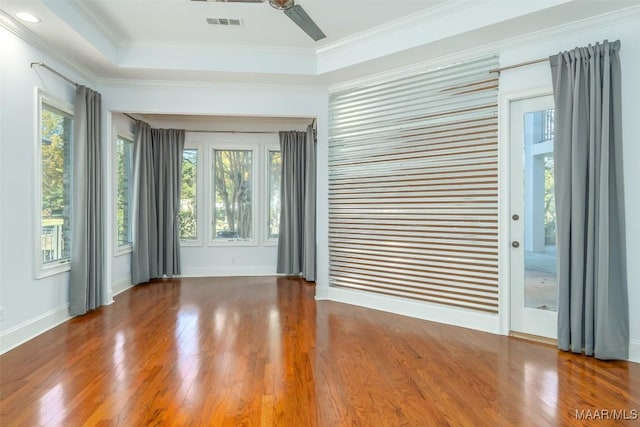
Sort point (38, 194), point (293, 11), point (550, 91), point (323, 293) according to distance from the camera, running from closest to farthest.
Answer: point (293, 11)
point (550, 91)
point (38, 194)
point (323, 293)

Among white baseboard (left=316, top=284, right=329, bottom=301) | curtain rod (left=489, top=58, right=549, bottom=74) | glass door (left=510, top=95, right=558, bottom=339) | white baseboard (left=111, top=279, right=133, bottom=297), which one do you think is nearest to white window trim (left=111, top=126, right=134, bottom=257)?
white baseboard (left=111, top=279, right=133, bottom=297)

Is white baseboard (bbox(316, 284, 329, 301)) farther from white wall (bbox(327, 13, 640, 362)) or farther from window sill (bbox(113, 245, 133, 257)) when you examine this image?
window sill (bbox(113, 245, 133, 257))

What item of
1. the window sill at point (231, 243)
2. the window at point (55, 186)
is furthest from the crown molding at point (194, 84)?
the window sill at point (231, 243)

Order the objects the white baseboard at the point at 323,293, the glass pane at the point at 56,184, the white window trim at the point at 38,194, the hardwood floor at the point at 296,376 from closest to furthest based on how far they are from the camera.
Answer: the hardwood floor at the point at 296,376 → the white window trim at the point at 38,194 → the glass pane at the point at 56,184 → the white baseboard at the point at 323,293

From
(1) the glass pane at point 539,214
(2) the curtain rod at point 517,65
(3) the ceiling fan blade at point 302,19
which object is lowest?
(1) the glass pane at point 539,214

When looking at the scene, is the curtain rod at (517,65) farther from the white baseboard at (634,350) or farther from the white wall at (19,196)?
the white wall at (19,196)

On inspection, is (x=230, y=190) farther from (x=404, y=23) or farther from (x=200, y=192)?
(x=404, y=23)

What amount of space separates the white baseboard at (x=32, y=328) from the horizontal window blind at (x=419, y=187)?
9.92ft

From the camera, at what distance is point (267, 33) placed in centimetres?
397

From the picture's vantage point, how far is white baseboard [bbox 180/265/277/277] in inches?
262

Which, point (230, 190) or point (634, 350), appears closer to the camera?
point (634, 350)

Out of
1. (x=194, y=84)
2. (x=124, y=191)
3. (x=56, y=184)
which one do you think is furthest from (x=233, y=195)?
(x=56, y=184)

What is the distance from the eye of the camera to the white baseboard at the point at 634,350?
295cm

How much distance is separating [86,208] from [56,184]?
371mm
